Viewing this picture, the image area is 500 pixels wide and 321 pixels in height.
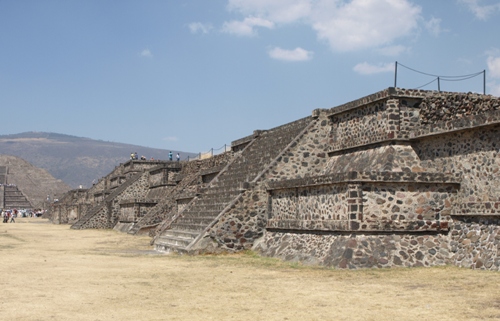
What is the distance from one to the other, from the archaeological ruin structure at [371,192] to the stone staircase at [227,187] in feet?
0.22

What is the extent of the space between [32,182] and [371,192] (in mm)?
94651

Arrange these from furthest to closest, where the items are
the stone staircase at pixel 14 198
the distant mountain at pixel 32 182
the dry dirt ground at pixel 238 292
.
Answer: the distant mountain at pixel 32 182, the stone staircase at pixel 14 198, the dry dirt ground at pixel 238 292

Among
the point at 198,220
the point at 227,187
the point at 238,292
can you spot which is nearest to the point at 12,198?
the point at 227,187

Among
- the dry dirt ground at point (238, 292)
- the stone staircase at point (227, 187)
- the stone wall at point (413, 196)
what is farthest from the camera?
the stone staircase at point (227, 187)

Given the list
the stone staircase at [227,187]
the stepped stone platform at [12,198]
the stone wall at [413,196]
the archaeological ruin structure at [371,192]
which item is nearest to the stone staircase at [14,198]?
the stepped stone platform at [12,198]

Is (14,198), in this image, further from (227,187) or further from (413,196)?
(413,196)

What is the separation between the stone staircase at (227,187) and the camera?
1942 centimetres

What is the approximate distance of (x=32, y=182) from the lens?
101 m

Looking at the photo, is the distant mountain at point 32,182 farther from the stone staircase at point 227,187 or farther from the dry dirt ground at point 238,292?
the dry dirt ground at point 238,292

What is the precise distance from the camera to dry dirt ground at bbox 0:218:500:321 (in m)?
8.89

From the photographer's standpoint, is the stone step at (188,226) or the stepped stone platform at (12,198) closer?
the stone step at (188,226)

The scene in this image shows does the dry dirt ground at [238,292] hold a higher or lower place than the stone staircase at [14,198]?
lower

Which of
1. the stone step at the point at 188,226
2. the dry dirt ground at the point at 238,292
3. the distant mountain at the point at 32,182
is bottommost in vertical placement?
the dry dirt ground at the point at 238,292

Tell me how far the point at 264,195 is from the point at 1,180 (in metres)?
84.5
